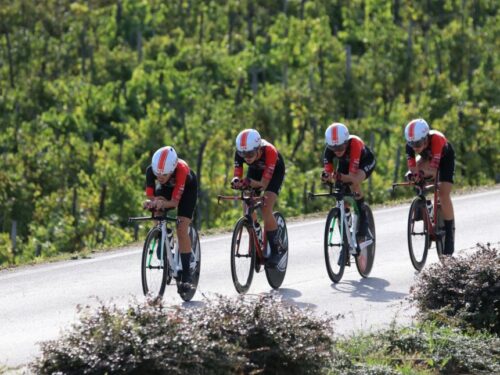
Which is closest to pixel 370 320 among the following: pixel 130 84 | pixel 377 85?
pixel 377 85

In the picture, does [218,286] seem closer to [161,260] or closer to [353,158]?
[161,260]

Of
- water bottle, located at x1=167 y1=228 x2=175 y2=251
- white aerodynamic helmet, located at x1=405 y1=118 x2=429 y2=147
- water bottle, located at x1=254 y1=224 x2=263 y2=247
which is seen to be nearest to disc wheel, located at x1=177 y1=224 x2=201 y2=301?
water bottle, located at x1=167 y1=228 x2=175 y2=251

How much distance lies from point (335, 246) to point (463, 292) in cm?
358

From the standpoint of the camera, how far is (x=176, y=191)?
1291cm

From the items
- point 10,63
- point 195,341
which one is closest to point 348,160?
point 195,341

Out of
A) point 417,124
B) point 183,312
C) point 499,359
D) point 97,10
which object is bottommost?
point 499,359

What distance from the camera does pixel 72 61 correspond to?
56906 millimetres

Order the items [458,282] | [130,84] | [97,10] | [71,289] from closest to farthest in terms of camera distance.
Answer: [458,282] < [71,289] < [130,84] < [97,10]

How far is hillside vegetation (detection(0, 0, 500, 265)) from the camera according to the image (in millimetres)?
40562

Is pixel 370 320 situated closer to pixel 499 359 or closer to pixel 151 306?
pixel 499 359

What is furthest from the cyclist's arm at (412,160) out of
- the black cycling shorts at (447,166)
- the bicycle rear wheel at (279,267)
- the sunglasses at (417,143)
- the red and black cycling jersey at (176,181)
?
the red and black cycling jersey at (176,181)

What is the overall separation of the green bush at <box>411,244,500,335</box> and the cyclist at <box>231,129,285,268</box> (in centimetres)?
Answer: 270

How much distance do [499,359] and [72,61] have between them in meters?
48.4

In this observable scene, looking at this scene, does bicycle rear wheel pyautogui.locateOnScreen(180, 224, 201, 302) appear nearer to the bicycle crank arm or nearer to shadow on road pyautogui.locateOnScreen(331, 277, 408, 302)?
shadow on road pyautogui.locateOnScreen(331, 277, 408, 302)
